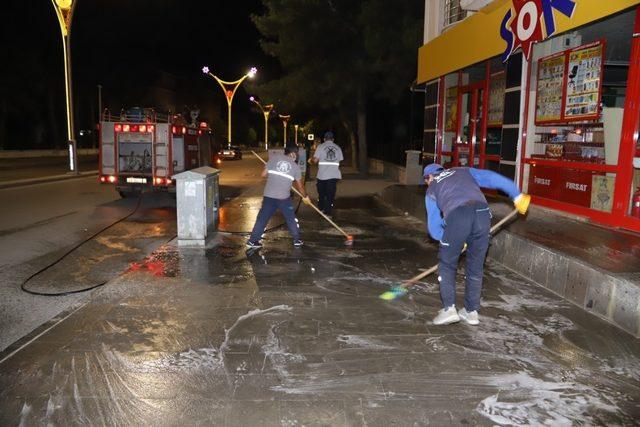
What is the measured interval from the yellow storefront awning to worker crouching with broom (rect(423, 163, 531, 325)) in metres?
3.88

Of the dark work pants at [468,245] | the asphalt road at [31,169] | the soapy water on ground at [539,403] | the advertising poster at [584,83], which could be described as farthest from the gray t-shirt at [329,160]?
the asphalt road at [31,169]

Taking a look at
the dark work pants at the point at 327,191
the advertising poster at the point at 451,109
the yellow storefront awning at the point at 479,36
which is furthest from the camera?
the advertising poster at the point at 451,109

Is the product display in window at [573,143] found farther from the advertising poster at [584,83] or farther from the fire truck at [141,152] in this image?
the fire truck at [141,152]

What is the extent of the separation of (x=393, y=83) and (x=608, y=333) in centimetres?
1917

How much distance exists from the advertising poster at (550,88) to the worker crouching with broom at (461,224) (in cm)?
457

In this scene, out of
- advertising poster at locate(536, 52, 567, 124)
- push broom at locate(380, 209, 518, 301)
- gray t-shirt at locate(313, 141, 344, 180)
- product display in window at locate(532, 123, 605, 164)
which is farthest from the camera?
gray t-shirt at locate(313, 141, 344, 180)

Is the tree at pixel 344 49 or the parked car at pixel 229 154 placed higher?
the tree at pixel 344 49

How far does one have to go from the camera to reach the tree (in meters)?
22.0

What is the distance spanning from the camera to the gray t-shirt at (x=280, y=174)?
8188mm

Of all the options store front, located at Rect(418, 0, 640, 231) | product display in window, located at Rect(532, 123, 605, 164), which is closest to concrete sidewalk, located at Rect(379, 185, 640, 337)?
store front, located at Rect(418, 0, 640, 231)

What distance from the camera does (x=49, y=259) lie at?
7.92 m

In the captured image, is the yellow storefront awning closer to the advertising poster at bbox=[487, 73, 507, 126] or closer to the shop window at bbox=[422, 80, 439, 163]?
the shop window at bbox=[422, 80, 439, 163]

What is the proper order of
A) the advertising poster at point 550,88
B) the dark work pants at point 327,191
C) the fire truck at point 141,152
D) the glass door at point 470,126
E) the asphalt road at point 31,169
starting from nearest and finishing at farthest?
1. the advertising poster at point 550,88
2. the dark work pants at point 327,191
3. the glass door at point 470,126
4. the fire truck at point 141,152
5. the asphalt road at point 31,169

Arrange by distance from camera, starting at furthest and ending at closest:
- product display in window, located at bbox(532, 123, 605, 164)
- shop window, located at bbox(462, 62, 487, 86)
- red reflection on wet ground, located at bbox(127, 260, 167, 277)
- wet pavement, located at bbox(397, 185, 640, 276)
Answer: shop window, located at bbox(462, 62, 487, 86) → product display in window, located at bbox(532, 123, 605, 164) → red reflection on wet ground, located at bbox(127, 260, 167, 277) → wet pavement, located at bbox(397, 185, 640, 276)
